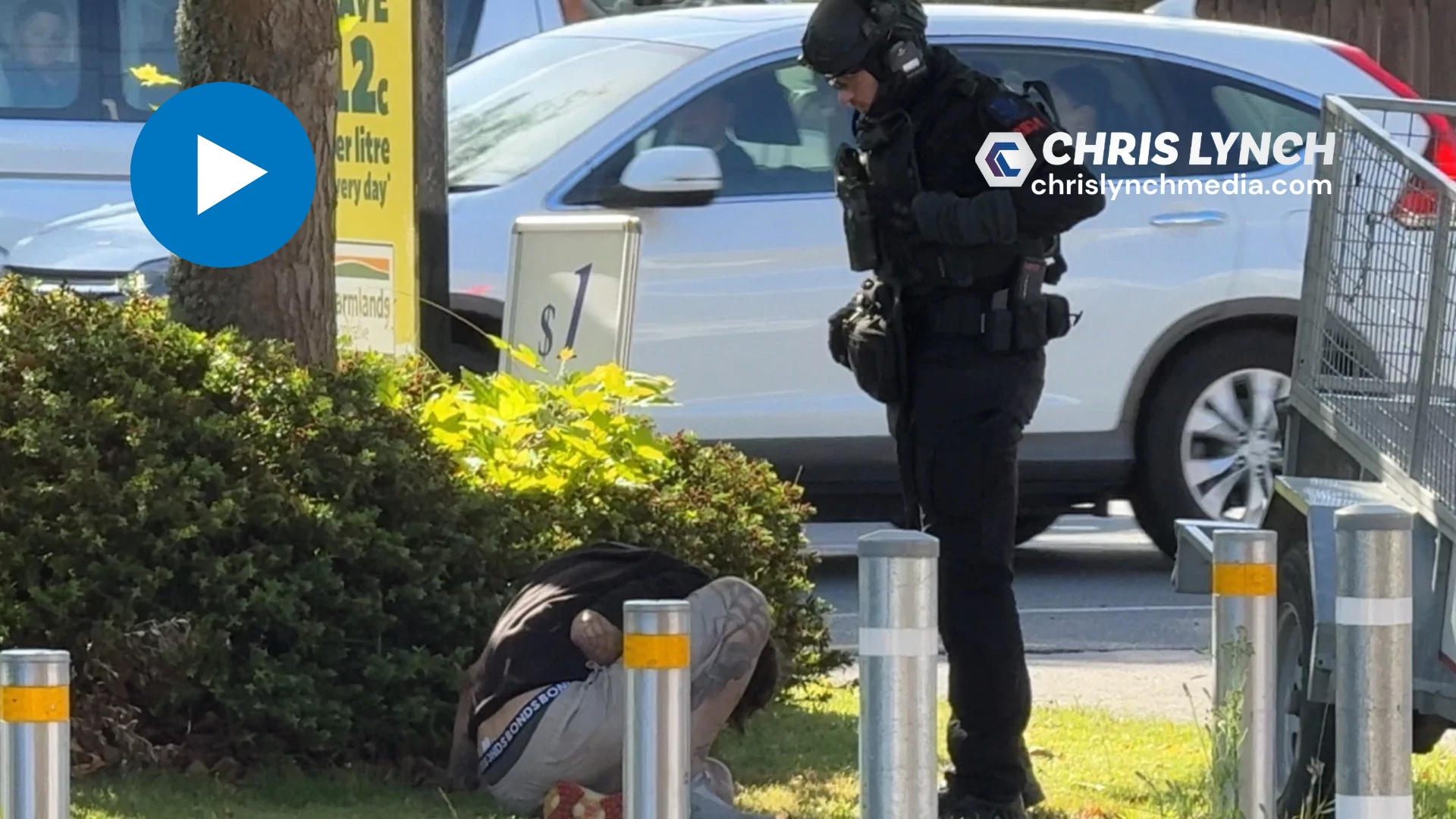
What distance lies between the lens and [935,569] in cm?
353

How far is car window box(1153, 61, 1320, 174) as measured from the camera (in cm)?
911

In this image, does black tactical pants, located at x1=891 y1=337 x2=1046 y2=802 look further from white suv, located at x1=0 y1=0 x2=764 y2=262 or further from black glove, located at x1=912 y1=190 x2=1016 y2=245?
white suv, located at x1=0 y1=0 x2=764 y2=262

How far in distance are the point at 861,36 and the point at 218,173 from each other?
166 centimetres

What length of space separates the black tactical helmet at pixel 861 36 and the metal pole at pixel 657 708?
1740mm

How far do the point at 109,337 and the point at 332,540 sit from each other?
65 centimetres

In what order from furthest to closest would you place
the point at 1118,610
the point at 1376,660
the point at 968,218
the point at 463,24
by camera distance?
1. the point at 463,24
2. the point at 1118,610
3. the point at 968,218
4. the point at 1376,660

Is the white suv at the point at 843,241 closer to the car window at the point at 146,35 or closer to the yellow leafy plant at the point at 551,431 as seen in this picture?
the car window at the point at 146,35

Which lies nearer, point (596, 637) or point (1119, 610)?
point (596, 637)

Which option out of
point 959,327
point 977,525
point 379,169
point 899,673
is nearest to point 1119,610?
point 379,169

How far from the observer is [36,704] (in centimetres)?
330

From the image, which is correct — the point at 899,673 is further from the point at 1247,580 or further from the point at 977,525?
the point at 977,525

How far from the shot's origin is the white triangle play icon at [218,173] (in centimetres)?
570

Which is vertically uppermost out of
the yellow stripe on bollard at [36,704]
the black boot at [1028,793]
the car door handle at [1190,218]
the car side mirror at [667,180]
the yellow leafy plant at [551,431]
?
the car side mirror at [667,180]

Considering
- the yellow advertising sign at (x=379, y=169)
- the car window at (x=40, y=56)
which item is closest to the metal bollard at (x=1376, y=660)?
the yellow advertising sign at (x=379, y=169)
